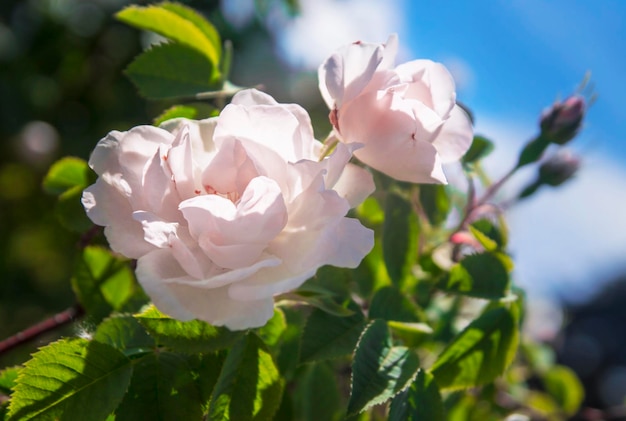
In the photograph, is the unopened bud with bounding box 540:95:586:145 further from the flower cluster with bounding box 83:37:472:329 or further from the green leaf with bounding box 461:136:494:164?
the flower cluster with bounding box 83:37:472:329

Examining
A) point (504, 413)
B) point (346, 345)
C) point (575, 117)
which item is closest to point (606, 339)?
point (504, 413)

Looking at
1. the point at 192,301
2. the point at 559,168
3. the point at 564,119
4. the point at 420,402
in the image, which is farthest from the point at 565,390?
the point at 192,301

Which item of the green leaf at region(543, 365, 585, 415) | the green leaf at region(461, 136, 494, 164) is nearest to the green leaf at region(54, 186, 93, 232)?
the green leaf at region(461, 136, 494, 164)

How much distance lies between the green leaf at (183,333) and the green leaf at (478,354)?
0.77ft

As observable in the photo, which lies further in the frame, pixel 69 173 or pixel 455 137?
pixel 69 173

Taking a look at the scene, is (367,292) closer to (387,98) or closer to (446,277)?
(446,277)

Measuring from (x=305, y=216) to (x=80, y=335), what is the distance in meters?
0.24

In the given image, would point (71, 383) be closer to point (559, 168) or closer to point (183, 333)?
point (183, 333)

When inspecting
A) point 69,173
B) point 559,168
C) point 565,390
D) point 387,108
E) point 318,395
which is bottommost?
point 565,390

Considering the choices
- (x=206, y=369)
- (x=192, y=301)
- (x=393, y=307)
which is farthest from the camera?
(x=393, y=307)

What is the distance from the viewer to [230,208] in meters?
0.49

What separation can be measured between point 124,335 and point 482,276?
38cm

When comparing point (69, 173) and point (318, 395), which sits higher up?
point (69, 173)

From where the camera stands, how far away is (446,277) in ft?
2.50
